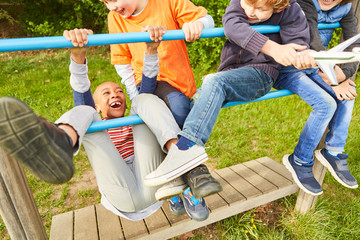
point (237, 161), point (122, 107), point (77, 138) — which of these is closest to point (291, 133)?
point (237, 161)

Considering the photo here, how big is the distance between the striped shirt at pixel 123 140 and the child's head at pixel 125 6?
2.30ft

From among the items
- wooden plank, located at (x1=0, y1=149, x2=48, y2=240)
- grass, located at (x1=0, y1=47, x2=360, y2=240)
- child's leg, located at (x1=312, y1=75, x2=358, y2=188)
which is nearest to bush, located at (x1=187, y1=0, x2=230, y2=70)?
grass, located at (x1=0, y1=47, x2=360, y2=240)

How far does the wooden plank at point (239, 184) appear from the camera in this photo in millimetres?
2149

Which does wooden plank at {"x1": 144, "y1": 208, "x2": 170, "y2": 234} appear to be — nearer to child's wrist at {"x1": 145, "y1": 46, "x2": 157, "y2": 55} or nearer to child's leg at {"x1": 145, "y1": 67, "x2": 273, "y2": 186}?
child's leg at {"x1": 145, "y1": 67, "x2": 273, "y2": 186}

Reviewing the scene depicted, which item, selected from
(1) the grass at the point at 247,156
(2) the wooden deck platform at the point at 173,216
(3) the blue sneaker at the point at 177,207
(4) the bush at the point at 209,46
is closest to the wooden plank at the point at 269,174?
(2) the wooden deck platform at the point at 173,216

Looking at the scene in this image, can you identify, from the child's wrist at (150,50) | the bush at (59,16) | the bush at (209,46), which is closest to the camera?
the child's wrist at (150,50)

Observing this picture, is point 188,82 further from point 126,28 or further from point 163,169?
point 163,169

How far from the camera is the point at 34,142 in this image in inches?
35.3

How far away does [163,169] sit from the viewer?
1.20 metres

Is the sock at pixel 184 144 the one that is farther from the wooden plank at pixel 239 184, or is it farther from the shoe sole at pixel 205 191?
the wooden plank at pixel 239 184

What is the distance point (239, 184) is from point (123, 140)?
1.15 metres

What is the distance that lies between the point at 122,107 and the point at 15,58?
5.93 metres

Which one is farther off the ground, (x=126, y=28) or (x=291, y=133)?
(x=126, y=28)

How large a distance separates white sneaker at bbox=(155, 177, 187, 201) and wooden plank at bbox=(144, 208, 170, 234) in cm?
70
